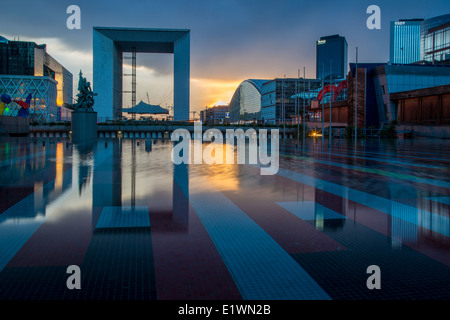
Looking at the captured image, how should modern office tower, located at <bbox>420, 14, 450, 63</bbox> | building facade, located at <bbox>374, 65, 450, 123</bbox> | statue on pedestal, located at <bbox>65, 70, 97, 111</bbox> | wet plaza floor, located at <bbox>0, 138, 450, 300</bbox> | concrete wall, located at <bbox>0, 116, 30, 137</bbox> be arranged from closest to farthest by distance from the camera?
wet plaza floor, located at <bbox>0, 138, 450, 300</bbox> → statue on pedestal, located at <bbox>65, 70, 97, 111</bbox> → concrete wall, located at <bbox>0, 116, 30, 137</bbox> → building facade, located at <bbox>374, 65, 450, 123</bbox> → modern office tower, located at <bbox>420, 14, 450, 63</bbox>

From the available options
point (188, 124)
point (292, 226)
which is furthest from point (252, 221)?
point (188, 124)

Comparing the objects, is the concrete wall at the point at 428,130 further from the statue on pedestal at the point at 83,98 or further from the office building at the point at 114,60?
the office building at the point at 114,60

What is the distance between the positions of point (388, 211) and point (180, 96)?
81.8m

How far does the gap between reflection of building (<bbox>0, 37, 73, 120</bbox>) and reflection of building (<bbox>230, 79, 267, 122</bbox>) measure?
80370 mm

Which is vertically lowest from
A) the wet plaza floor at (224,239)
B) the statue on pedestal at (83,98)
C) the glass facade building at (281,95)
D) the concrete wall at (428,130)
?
the wet plaza floor at (224,239)

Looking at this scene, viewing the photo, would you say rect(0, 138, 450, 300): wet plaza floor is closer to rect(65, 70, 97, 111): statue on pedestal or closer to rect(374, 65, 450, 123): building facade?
rect(65, 70, 97, 111): statue on pedestal

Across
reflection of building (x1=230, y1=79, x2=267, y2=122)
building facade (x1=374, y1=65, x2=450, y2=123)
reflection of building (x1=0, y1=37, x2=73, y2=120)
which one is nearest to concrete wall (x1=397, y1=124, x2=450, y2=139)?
building facade (x1=374, y1=65, x2=450, y2=123)

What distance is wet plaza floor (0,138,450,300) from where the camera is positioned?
15.0 ft

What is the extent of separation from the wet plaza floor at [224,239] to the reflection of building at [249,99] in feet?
480

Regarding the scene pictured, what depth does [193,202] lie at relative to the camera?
9.50 meters

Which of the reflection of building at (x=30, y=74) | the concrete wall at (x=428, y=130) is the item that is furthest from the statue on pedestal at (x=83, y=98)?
the reflection of building at (x=30, y=74)

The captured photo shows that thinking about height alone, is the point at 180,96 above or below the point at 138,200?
above

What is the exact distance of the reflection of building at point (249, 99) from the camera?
539 ft
